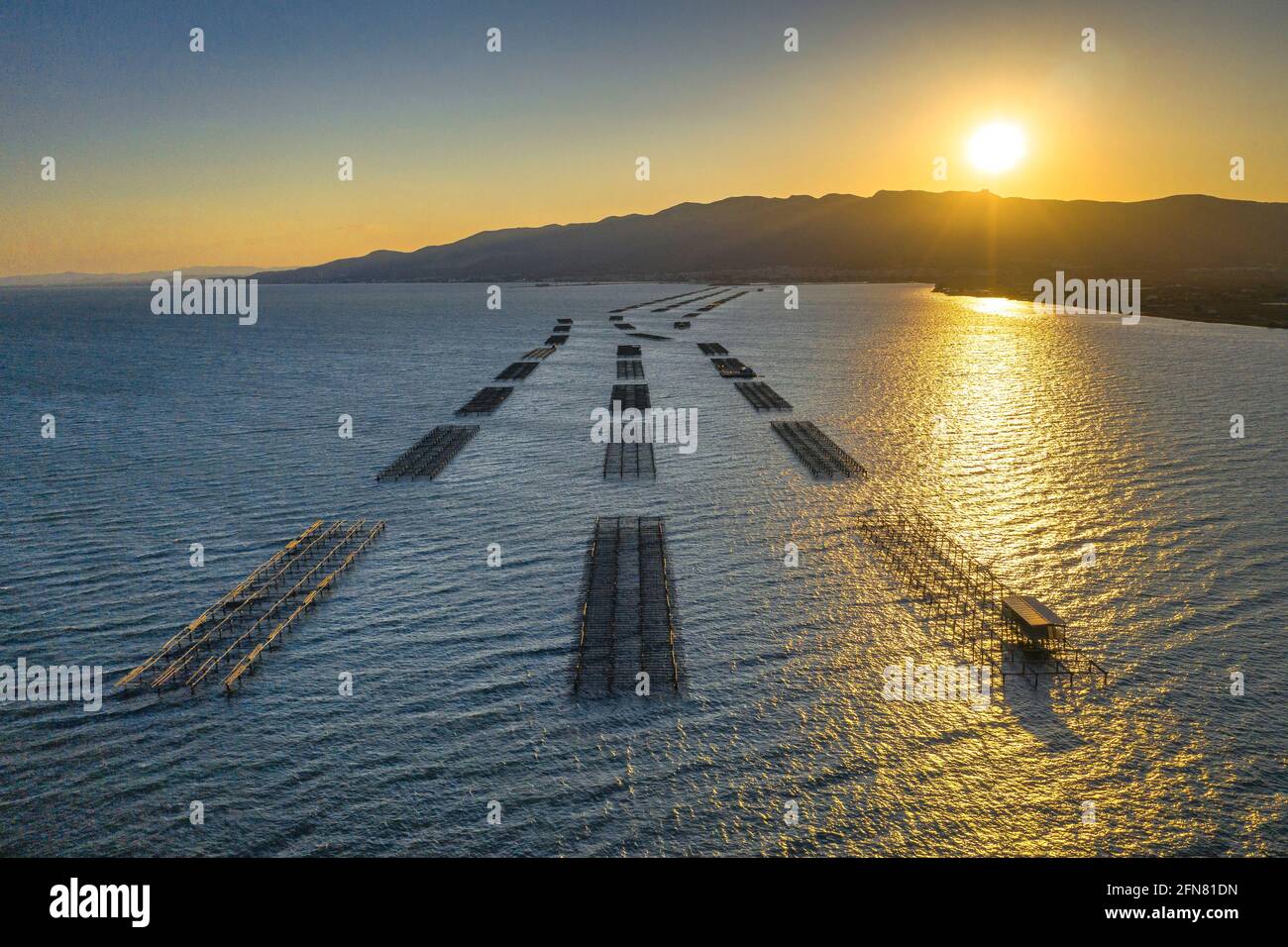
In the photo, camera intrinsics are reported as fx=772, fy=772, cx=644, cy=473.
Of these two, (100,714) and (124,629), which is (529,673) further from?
(124,629)

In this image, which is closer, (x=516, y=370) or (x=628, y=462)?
(x=628, y=462)

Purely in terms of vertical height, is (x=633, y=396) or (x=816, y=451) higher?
(x=633, y=396)

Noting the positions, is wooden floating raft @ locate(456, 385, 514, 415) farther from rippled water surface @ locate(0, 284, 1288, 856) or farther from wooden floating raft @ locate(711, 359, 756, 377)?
wooden floating raft @ locate(711, 359, 756, 377)

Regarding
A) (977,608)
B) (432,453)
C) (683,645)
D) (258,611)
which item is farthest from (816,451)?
(258,611)

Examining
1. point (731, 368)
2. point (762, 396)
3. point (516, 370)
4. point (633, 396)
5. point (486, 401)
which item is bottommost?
point (486, 401)

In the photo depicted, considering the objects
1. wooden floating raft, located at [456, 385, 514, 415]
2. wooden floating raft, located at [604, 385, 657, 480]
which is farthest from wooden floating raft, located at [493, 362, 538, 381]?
wooden floating raft, located at [604, 385, 657, 480]

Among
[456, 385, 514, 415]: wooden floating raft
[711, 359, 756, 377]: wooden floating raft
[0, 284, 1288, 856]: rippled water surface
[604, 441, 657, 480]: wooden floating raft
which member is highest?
[711, 359, 756, 377]: wooden floating raft

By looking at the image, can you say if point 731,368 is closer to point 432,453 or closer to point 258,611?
point 432,453
